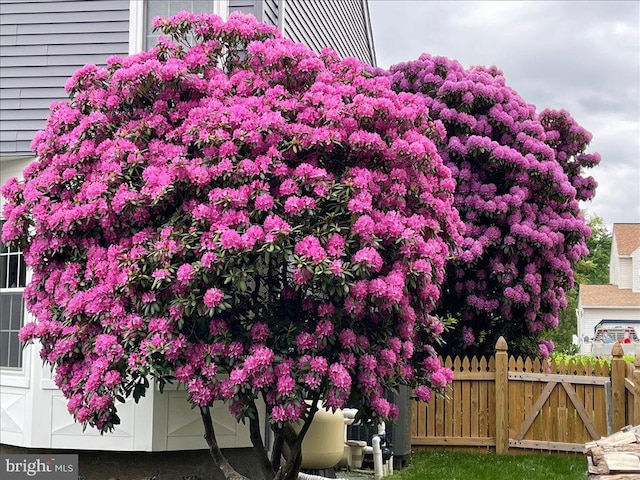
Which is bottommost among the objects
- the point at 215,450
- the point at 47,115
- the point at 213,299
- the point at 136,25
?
the point at 215,450

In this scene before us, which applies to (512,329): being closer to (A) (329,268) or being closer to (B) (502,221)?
(B) (502,221)

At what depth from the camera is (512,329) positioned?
12406 mm

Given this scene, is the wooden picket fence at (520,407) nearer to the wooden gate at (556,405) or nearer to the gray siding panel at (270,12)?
the wooden gate at (556,405)

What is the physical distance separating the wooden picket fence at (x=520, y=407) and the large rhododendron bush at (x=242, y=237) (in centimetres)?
400

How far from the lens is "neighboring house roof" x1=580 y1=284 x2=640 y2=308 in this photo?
119ft

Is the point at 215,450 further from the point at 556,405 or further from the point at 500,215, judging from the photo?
the point at 500,215

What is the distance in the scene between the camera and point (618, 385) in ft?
32.3

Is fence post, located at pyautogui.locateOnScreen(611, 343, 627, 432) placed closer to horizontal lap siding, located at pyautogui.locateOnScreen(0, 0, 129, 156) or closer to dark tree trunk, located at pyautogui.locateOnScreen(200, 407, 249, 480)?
dark tree trunk, located at pyautogui.locateOnScreen(200, 407, 249, 480)

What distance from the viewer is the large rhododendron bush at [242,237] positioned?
6047 millimetres

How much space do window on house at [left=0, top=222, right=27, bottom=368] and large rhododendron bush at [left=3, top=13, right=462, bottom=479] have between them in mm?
1794

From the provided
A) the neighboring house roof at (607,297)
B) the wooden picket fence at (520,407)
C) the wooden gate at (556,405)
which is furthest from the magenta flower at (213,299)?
the neighboring house roof at (607,297)

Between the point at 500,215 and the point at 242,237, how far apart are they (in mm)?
6672

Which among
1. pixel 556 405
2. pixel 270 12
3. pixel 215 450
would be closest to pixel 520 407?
pixel 556 405

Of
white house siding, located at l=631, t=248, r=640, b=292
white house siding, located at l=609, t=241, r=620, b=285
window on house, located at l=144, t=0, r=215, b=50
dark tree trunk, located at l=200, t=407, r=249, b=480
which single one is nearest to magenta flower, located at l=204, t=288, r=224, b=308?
dark tree trunk, located at l=200, t=407, r=249, b=480
